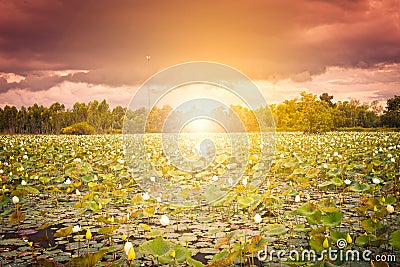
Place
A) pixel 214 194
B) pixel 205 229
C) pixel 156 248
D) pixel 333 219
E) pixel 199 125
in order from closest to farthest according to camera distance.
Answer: pixel 156 248
pixel 333 219
pixel 205 229
pixel 214 194
pixel 199 125

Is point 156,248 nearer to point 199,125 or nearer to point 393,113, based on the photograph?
point 199,125

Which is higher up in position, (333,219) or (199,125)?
(199,125)

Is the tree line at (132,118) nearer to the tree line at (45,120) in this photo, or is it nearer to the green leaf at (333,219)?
the tree line at (45,120)

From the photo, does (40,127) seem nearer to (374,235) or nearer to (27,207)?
(27,207)

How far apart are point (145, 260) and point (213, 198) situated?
1.62 m

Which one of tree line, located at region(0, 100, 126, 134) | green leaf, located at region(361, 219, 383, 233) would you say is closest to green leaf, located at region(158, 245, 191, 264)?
green leaf, located at region(361, 219, 383, 233)

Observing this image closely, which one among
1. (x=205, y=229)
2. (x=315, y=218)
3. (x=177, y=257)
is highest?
(x=315, y=218)

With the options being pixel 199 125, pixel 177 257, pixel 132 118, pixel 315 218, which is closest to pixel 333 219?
pixel 315 218

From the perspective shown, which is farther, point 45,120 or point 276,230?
point 45,120

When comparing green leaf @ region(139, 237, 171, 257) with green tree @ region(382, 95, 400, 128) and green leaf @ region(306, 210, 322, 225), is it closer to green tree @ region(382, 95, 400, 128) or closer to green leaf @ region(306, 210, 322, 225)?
green leaf @ region(306, 210, 322, 225)

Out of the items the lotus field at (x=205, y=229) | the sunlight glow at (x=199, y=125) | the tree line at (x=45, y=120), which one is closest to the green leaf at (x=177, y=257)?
the lotus field at (x=205, y=229)

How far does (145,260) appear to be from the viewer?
308cm

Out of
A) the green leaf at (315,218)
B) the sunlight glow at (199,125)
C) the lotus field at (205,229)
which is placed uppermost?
the sunlight glow at (199,125)

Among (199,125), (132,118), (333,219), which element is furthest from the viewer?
(132,118)
